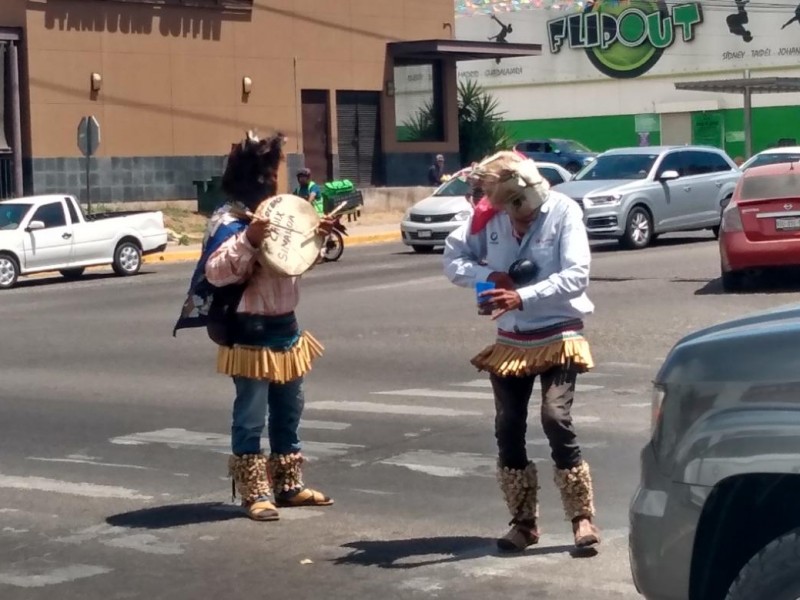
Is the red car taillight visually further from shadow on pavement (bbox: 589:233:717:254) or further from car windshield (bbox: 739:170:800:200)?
shadow on pavement (bbox: 589:233:717:254)

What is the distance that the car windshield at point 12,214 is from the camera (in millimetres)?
24297

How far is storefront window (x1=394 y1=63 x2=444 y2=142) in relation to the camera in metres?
41.3

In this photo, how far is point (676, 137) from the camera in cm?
6306

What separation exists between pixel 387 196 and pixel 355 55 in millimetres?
3704

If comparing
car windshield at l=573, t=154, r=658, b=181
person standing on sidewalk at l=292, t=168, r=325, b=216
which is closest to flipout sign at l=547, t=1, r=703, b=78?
car windshield at l=573, t=154, r=658, b=181

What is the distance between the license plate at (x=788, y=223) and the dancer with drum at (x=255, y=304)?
1105 cm

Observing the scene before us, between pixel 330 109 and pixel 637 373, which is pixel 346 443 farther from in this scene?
pixel 330 109

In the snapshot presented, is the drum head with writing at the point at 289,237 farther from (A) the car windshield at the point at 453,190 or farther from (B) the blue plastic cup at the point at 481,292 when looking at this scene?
(A) the car windshield at the point at 453,190

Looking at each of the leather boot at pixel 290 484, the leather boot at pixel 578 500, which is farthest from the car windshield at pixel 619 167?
the leather boot at pixel 578 500

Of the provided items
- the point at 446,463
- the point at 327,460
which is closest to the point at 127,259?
the point at 327,460

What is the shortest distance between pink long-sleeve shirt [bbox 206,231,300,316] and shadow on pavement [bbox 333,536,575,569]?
1291 mm

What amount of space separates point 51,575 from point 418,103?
3575 cm

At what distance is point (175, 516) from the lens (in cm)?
800

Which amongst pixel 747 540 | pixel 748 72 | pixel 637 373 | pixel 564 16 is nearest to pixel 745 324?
pixel 747 540
